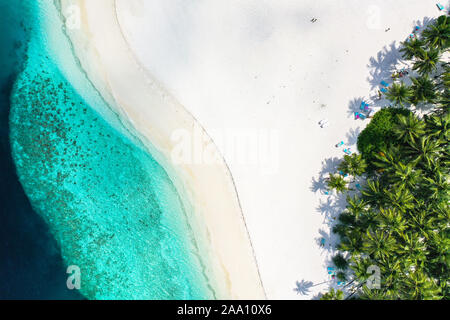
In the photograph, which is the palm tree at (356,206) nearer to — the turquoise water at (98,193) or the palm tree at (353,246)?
the palm tree at (353,246)

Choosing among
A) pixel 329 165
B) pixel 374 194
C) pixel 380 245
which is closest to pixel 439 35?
pixel 329 165

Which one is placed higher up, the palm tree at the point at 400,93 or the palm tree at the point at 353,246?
the palm tree at the point at 400,93

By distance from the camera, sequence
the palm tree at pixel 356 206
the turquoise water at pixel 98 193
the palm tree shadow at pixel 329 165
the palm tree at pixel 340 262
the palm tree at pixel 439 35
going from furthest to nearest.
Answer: the turquoise water at pixel 98 193
the palm tree shadow at pixel 329 165
the palm tree at pixel 340 262
the palm tree at pixel 356 206
the palm tree at pixel 439 35

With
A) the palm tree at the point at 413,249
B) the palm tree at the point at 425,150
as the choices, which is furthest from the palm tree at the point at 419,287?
the palm tree at the point at 425,150

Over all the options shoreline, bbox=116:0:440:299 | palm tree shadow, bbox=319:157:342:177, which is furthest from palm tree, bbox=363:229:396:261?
palm tree shadow, bbox=319:157:342:177

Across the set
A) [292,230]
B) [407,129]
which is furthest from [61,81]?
[407,129]

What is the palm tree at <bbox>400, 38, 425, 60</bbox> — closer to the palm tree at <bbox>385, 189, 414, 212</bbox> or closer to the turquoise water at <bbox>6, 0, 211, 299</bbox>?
the palm tree at <bbox>385, 189, 414, 212</bbox>

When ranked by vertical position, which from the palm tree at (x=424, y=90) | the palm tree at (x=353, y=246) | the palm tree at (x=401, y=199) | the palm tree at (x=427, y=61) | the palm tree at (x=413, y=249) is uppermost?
the palm tree at (x=427, y=61)

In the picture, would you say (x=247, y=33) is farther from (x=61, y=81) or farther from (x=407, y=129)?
(x=61, y=81)
